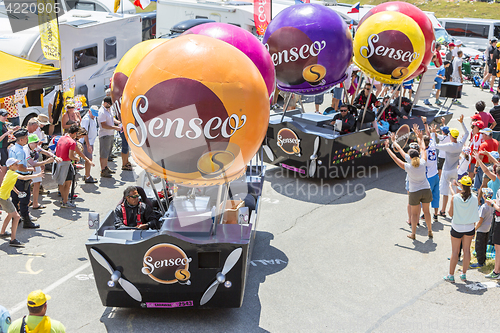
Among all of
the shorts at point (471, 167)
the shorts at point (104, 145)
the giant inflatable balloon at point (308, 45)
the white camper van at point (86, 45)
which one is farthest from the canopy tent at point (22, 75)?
the shorts at point (471, 167)

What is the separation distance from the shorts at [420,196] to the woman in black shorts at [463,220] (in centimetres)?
126

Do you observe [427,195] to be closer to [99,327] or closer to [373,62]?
[373,62]

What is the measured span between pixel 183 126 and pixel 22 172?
4.46 meters

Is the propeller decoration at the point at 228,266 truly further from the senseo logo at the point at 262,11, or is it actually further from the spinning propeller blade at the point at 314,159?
the senseo logo at the point at 262,11

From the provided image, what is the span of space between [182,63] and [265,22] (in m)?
13.5

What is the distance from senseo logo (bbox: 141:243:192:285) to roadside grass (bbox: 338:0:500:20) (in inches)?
1491

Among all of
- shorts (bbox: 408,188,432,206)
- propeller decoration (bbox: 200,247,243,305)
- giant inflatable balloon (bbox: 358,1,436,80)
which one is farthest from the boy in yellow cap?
giant inflatable balloon (bbox: 358,1,436,80)

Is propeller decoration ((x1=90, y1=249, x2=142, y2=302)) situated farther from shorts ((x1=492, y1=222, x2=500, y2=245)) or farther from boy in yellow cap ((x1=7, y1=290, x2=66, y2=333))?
shorts ((x1=492, y1=222, x2=500, y2=245))

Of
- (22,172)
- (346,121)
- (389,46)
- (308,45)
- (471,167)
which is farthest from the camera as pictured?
(346,121)

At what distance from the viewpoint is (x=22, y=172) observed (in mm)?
8281

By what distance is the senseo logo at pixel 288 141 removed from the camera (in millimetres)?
10852

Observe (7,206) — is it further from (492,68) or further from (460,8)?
(460,8)

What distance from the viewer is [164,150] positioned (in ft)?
17.0

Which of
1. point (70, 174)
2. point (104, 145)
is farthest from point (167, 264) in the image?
point (104, 145)
